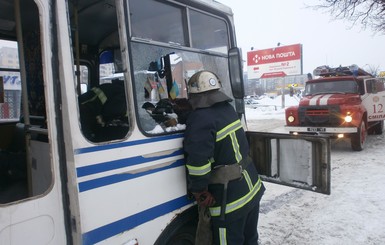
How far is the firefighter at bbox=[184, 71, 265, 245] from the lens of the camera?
2.34m

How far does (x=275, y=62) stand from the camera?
2772 cm

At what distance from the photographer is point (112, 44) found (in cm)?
329

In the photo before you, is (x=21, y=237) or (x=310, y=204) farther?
(x=310, y=204)

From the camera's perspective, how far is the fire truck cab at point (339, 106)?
8516 millimetres

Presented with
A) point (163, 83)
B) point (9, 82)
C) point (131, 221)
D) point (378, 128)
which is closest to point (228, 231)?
point (131, 221)

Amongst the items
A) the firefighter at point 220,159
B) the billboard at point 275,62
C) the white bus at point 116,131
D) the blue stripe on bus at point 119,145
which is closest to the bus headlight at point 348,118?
the white bus at point 116,131

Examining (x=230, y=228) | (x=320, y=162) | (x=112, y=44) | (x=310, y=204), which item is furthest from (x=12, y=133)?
(x=310, y=204)

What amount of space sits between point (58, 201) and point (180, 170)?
0.94 m

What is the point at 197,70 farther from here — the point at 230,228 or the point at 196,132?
the point at 230,228

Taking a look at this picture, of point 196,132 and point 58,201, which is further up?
point 196,132

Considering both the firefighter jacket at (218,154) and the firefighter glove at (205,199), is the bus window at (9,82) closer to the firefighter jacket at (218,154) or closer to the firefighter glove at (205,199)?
the firefighter jacket at (218,154)

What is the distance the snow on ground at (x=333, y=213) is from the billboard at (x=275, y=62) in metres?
21.0

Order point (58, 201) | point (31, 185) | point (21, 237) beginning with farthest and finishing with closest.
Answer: point (31, 185)
point (58, 201)
point (21, 237)

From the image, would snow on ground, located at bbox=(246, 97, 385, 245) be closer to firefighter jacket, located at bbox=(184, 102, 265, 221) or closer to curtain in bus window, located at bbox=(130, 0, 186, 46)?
firefighter jacket, located at bbox=(184, 102, 265, 221)
